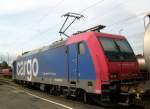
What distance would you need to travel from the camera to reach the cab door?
16406 mm

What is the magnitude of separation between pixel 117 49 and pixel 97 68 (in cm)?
166

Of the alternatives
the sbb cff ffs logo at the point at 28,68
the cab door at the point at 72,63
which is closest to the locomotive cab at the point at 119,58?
the cab door at the point at 72,63

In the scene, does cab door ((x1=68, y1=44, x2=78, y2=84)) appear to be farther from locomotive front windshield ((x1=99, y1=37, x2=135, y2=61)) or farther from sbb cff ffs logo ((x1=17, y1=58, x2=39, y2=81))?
sbb cff ffs logo ((x1=17, y1=58, x2=39, y2=81))

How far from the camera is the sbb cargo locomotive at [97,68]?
1371cm

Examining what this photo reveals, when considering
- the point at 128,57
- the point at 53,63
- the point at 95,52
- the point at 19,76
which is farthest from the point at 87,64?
the point at 19,76

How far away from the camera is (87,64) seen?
49.5 ft

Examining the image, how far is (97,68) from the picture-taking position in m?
14.2

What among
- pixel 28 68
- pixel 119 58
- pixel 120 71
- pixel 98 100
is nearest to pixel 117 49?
pixel 119 58

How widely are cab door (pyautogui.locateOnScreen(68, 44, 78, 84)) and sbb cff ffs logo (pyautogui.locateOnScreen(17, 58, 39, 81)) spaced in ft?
23.6

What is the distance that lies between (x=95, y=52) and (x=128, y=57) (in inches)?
67.4

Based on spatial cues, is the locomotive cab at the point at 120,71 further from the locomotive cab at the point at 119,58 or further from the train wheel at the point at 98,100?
the train wheel at the point at 98,100

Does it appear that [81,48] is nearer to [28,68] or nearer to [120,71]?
[120,71]

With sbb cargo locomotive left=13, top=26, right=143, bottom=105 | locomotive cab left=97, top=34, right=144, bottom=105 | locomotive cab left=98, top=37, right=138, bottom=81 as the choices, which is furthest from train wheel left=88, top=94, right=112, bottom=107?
locomotive cab left=98, top=37, right=138, bottom=81

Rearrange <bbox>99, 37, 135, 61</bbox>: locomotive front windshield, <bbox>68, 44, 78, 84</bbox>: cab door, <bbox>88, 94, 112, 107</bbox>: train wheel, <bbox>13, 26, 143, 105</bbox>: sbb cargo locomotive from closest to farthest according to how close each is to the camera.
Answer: <bbox>13, 26, 143, 105</bbox>: sbb cargo locomotive → <bbox>88, 94, 112, 107</bbox>: train wheel → <bbox>99, 37, 135, 61</bbox>: locomotive front windshield → <bbox>68, 44, 78, 84</bbox>: cab door
